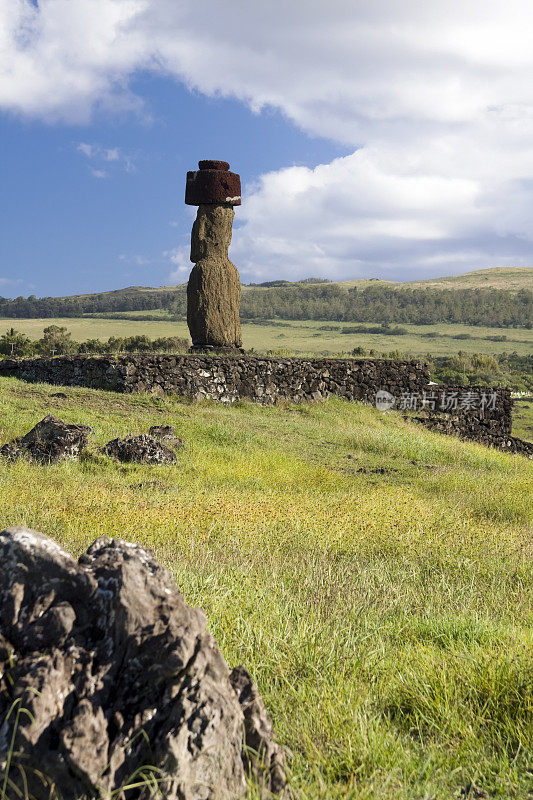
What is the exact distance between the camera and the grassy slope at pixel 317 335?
81.6 meters

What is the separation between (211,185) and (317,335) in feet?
259

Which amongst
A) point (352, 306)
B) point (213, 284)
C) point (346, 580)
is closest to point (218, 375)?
point (213, 284)

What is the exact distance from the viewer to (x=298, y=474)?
1083 cm

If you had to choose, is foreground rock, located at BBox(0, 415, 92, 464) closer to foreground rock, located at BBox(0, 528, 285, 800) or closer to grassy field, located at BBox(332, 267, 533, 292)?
foreground rock, located at BBox(0, 528, 285, 800)

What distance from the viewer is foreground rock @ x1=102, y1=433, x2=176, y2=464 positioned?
33.3ft

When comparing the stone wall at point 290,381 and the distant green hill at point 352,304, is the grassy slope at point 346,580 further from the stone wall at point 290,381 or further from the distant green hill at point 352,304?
the distant green hill at point 352,304

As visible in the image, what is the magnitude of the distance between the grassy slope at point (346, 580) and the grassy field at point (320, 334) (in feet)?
215

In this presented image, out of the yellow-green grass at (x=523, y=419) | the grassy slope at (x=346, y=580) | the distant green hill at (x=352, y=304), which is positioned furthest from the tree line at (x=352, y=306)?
the grassy slope at (x=346, y=580)

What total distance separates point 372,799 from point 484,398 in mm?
20930

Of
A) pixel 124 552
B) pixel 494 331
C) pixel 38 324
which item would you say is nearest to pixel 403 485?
pixel 124 552

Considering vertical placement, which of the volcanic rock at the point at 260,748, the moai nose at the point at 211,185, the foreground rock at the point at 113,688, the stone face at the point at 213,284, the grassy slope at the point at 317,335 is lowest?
the grassy slope at the point at 317,335

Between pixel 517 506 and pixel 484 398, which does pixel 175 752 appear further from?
pixel 484 398

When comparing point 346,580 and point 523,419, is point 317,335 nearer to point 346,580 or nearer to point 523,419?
point 523,419

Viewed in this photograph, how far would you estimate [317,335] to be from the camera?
324 feet
